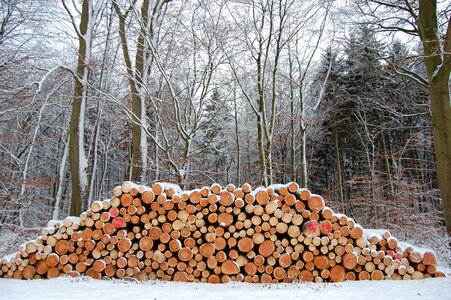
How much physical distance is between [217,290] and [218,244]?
0.77m

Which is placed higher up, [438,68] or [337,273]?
[438,68]

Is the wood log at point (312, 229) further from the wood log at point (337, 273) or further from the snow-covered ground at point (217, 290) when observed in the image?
the snow-covered ground at point (217, 290)

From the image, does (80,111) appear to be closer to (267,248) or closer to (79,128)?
(79,128)

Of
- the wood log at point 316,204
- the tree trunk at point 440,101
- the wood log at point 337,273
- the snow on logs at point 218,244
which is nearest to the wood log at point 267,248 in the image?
the snow on logs at point 218,244

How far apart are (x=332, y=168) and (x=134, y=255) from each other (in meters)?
21.6

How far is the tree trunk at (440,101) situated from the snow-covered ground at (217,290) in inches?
114

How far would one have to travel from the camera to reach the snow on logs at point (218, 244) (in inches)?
209

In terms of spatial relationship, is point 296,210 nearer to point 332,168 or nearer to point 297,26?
point 297,26

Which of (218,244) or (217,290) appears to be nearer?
(217,290)

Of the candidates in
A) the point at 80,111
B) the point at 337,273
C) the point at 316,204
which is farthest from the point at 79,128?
the point at 337,273

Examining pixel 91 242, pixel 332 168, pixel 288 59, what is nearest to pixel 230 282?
pixel 91 242

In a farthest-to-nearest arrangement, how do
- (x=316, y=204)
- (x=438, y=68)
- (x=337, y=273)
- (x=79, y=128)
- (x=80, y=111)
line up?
(x=80, y=111)
(x=79, y=128)
(x=438, y=68)
(x=316, y=204)
(x=337, y=273)

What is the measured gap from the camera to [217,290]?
473 cm

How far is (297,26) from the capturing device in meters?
11.6
